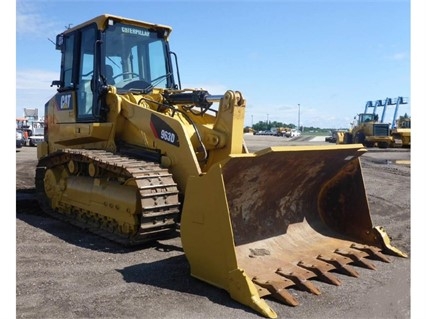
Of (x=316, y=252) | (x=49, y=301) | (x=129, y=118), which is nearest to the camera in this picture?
(x=49, y=301)

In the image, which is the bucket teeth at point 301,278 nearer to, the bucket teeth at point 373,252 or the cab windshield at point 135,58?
the bucket teeth at point 373,252

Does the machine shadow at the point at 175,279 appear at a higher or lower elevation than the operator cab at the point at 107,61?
lower

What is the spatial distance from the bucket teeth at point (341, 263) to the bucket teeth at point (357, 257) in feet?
0.32

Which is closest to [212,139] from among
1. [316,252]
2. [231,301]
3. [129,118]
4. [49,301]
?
[129,118]

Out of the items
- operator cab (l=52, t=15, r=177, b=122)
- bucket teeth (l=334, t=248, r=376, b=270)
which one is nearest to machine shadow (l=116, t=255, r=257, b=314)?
bucket teeth (l=334, t=248, r=376, b=270)

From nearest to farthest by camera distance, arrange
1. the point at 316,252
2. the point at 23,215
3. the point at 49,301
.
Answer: the point at 49,301 < the point at 316,252 < the point at 23,215

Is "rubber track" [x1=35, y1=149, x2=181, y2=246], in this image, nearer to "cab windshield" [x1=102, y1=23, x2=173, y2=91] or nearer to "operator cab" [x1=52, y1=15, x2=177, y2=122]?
"operator cab" [x1=52, y1=15, x2=177, y2=122]

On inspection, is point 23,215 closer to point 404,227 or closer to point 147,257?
point 147,257

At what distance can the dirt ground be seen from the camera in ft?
12.9

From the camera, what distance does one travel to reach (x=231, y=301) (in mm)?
4125

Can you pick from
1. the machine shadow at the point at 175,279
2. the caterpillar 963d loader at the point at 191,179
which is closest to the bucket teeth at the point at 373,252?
the caterpillar 963d loader at the point at 191,179

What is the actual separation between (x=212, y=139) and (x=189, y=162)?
20.8 inches

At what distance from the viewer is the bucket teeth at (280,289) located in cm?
409

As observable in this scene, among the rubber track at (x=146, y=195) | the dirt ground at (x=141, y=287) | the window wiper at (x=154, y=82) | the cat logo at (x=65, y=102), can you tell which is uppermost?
the window wiper at (x=154, y=82)
